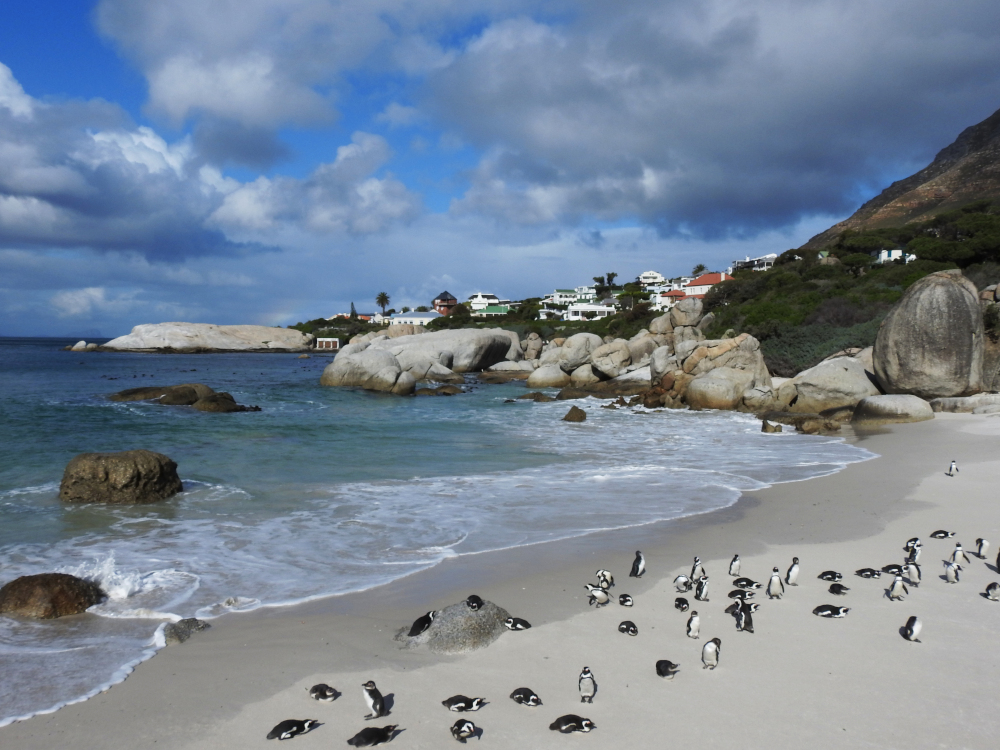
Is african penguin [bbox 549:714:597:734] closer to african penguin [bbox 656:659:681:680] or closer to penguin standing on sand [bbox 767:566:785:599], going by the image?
african penguin [bbox 656:659:681:680]

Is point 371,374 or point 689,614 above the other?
point 371,374

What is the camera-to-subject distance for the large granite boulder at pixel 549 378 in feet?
118

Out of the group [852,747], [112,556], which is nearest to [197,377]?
[112,556]

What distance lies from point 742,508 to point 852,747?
665cm

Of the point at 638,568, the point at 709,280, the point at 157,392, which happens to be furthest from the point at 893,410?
the point at 709,280

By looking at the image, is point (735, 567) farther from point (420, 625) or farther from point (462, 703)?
point (462, 703)

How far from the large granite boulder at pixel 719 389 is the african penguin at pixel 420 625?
21.4 m

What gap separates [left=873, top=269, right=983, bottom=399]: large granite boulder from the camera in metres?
20.0

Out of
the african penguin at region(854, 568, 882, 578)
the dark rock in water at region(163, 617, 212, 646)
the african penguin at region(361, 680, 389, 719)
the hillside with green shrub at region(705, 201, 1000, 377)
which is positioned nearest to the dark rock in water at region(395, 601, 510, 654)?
the african penguin at region(361, 680, 389, 719)

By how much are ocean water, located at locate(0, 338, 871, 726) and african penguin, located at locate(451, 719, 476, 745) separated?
9.35 ft

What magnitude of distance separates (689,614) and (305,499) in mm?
7285

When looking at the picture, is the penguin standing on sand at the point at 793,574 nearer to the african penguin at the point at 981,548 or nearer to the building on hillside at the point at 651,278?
the african penguin at the point at 981,548

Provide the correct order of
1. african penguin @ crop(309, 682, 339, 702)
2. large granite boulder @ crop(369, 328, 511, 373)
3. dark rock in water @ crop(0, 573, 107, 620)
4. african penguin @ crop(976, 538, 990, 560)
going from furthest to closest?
large granite boulder @ crop(369, 328, 511, 373), african penguin @ crop(976, 538, 990, 560), dark rock in water @ crop(0, 573, 107, 620), african penguin @ crop(309, 682, 339, 702)

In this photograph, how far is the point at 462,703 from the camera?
15.1ft
